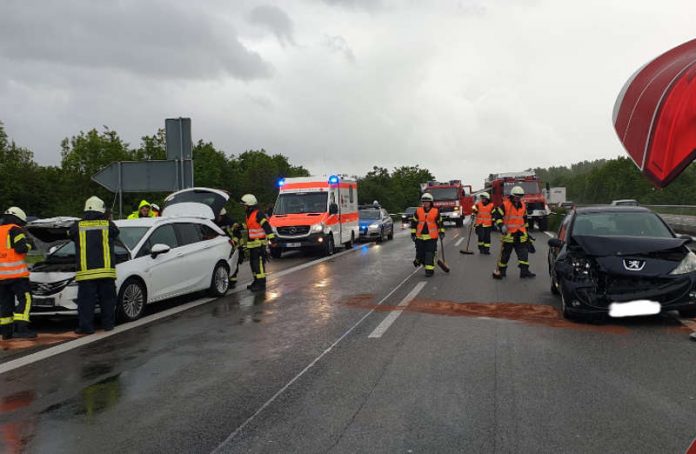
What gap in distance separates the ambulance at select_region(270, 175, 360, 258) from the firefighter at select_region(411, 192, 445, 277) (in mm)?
5592

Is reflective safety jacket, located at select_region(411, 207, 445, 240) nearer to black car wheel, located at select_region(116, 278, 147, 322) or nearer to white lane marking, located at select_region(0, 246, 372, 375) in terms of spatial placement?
white lane marking, located at select_region(0, 246, 372, 375)

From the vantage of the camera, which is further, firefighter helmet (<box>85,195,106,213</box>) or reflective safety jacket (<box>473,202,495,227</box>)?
reflective safety jacket (<box>473,202,495,227</box>)

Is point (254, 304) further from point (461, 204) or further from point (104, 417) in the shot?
point (461, 204)

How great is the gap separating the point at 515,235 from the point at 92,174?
50.6 metres

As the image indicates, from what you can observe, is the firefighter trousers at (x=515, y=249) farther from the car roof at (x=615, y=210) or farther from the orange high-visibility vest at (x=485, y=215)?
the orange high-visibility vest at (x=485, y=215)

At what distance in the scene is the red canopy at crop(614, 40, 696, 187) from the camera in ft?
3.78

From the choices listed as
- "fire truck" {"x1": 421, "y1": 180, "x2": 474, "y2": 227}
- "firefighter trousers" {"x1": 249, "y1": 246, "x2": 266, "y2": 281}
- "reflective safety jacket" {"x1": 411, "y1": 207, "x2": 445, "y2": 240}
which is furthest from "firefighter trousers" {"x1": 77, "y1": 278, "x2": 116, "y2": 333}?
"fire truck" {"x1": 421, "y1": 180, "x2": 474, "y2": 227}

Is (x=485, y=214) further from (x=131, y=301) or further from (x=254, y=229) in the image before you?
(x=131, y=301)

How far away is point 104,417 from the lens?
14.8ft

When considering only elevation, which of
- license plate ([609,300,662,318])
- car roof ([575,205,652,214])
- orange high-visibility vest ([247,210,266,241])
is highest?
car roof ([575,205,652,214])

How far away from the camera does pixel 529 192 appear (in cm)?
2952

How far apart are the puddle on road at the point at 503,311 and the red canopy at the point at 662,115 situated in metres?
6.36

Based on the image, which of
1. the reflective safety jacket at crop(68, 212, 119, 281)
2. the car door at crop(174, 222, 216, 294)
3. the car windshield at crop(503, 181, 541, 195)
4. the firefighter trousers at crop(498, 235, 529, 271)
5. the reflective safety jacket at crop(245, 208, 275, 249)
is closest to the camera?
the reflective safety jacket at crop(68, 212, 119, 281)

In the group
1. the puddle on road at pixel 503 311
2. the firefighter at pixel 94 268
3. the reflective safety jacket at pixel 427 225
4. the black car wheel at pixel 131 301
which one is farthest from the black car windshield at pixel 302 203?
the firefighter at pixel 94 268
